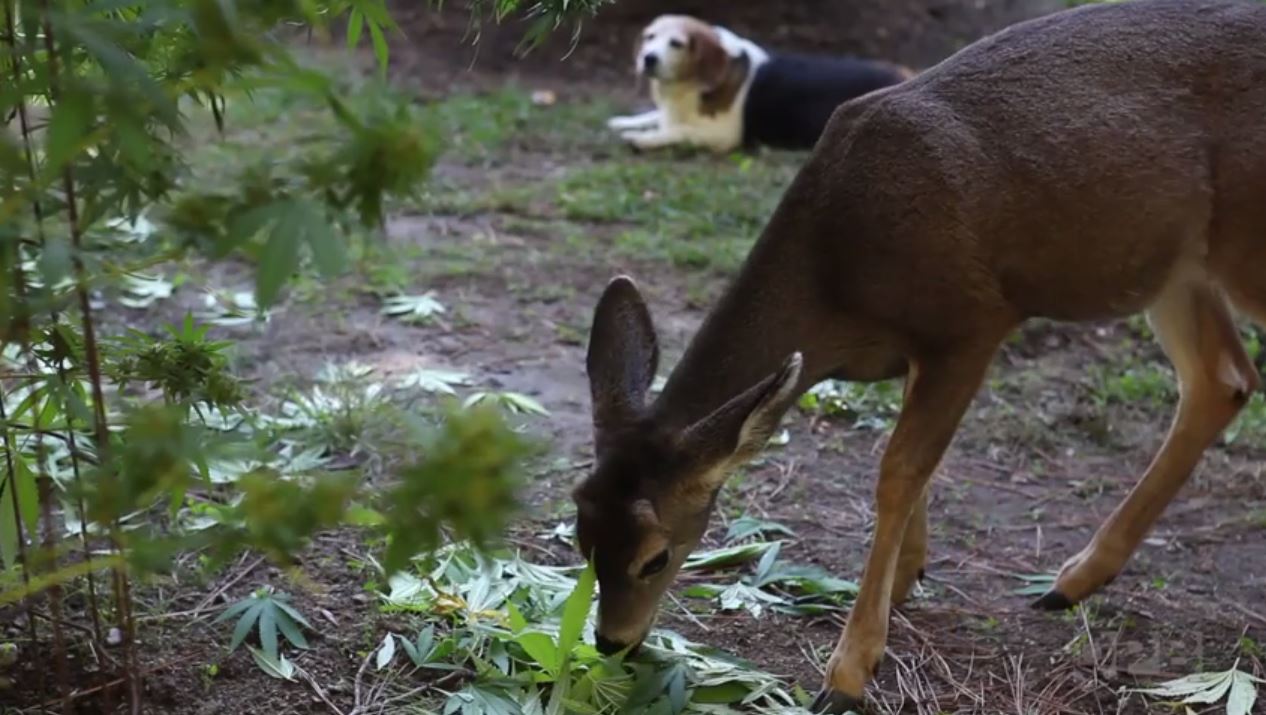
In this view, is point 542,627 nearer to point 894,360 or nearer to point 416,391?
point 894,360

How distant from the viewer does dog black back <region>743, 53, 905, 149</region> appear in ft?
32.6

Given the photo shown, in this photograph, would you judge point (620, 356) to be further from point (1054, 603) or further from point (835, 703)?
point (1054, 603)

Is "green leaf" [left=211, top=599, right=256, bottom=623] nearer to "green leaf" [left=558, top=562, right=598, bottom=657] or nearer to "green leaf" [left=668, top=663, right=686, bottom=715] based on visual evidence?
"green leaf" [left=558, top=562, right=598, bottom=657]

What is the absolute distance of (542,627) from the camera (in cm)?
403

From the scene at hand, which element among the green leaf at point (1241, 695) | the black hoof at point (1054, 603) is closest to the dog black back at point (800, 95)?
the black hoof at point (1054, 603)

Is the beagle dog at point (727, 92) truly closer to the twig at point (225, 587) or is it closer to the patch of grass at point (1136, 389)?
the patch of grass at point (1136, 389)

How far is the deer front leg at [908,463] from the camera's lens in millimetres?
4047

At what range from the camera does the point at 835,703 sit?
3924 millimetres

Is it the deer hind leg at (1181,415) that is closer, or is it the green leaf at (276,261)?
the green leaf at (276,261)

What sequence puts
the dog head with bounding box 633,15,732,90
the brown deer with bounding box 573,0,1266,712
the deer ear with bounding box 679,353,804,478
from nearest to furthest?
1. the deer ear with bounding box 679,353,804,478
2. the brown deer with bounding box 573,0,1266,712
3. the dog head with bounding box 633,15,732,90

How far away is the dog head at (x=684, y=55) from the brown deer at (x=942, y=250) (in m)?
5.92

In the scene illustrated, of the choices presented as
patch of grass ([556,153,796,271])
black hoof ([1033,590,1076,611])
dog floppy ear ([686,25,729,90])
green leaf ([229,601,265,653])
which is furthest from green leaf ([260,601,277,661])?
dog floppy ear ([686,25,729,90])

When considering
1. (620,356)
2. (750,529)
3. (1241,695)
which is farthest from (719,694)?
(1241,695)

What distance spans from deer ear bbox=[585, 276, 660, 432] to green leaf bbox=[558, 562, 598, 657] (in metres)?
0.42
